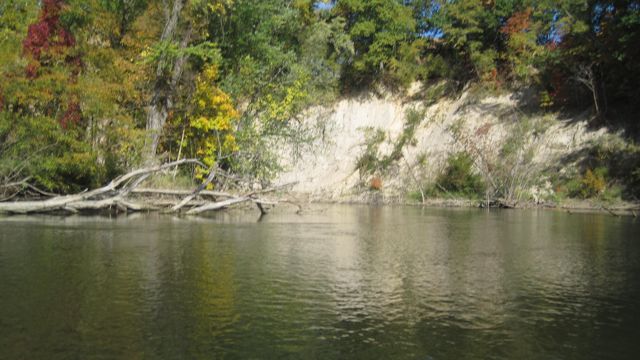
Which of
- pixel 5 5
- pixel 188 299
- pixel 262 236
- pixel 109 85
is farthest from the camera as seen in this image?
pixel 5 5

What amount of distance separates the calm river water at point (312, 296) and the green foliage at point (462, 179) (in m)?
24.2

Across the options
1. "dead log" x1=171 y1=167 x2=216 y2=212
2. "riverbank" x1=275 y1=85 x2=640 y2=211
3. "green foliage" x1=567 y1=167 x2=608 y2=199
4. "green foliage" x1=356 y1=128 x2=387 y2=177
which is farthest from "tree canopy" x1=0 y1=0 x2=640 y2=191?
"green foliage" x1=567 y1=167 x2=608 y2=199

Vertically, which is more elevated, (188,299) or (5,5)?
(5,5)

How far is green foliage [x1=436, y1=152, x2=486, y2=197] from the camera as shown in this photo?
1793 inches

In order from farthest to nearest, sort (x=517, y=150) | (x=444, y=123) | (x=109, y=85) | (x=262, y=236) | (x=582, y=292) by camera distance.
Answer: (x=444, y=123) < (x=517, y=150) < (x=109, y=85) < (x=262, y=236) < (x=582, y=292)

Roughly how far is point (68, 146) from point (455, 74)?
122 feet

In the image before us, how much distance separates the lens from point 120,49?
33031 mm

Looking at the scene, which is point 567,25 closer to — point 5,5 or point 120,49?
point 120,49

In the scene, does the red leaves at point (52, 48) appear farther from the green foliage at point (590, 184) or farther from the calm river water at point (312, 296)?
the green foliage at point (590, 184)

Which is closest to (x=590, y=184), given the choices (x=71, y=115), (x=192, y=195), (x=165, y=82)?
(x=192, y=195)

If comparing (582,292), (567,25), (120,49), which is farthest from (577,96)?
(582,292)

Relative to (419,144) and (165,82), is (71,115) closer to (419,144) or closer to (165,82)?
(165,82)

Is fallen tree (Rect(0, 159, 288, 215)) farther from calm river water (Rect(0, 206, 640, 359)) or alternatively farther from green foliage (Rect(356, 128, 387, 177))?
green foliage (Rect(356, 128, 387, 177))

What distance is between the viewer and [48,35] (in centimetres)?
2911
